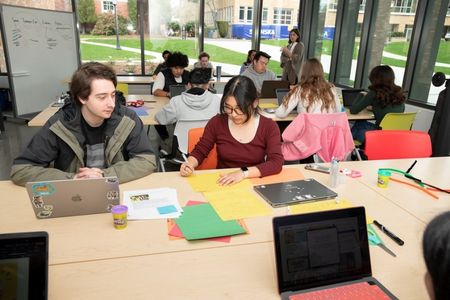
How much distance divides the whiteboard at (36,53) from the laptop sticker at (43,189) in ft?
17.3

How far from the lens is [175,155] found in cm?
318

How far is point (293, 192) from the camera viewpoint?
1.87 meters

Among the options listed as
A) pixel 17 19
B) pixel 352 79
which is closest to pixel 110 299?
pixel 17 19

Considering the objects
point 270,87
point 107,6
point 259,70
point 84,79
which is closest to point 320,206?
point 84,79

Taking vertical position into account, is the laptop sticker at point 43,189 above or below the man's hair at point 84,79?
below

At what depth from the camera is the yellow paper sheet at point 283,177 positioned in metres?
2.04

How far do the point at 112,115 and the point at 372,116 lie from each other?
10.3 feet

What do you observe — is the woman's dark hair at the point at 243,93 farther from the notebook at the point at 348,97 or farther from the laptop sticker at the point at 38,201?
the notebook at the point at 348,97

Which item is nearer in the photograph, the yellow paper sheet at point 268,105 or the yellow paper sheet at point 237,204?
the yellow paper sheet at point 237,204

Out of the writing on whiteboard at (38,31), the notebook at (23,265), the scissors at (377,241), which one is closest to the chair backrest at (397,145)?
the scissors at (377,241)

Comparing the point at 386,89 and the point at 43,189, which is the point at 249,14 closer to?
the point at 386,89

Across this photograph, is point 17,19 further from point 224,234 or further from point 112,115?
point 224,234

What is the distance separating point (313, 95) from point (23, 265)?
2988 millimetres

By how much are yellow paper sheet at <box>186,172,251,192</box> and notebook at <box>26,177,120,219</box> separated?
1.59 feet
